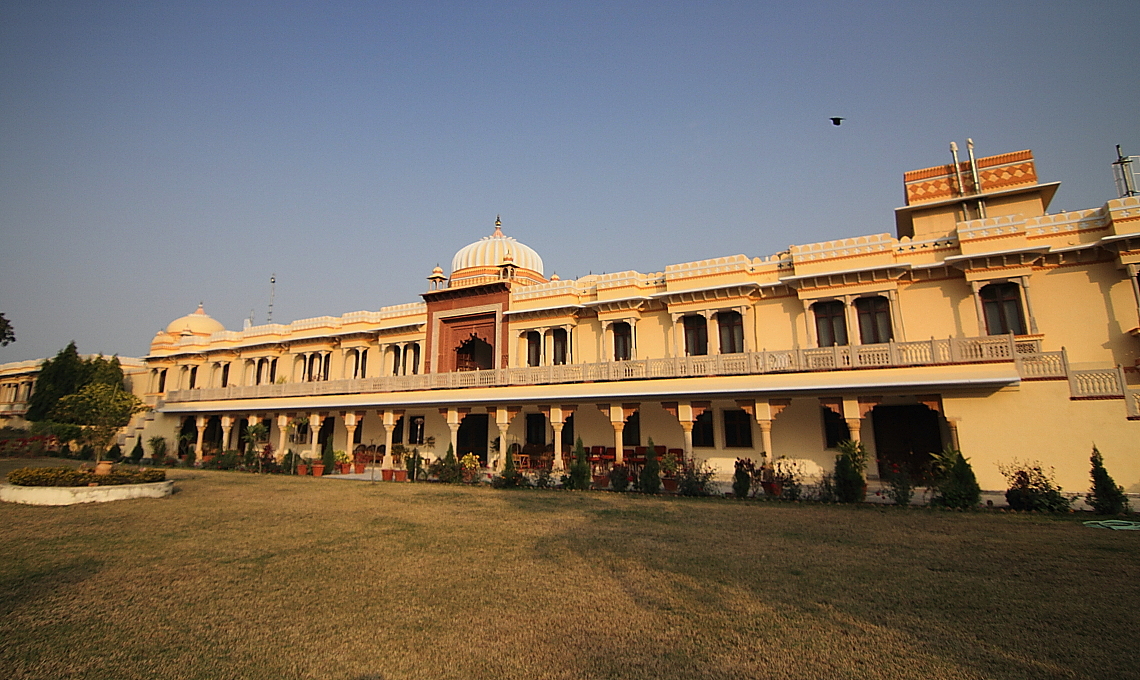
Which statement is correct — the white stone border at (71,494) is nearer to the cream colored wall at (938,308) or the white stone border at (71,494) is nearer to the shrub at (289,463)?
the shrub at (289,463)

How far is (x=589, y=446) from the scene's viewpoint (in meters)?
20.6

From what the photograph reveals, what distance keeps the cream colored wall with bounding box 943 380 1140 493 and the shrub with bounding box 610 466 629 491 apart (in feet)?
25.8

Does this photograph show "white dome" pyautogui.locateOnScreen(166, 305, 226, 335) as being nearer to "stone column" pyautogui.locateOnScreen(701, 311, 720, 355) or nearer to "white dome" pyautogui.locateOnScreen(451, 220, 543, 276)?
"white dome" pyautogui.locateOnScreen(451, 220, 543, 276)

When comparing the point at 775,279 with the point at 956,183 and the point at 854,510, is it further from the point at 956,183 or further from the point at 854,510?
the point at 854,510

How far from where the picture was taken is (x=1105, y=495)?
33.5 feet

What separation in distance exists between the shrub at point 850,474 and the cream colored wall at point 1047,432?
2.74m

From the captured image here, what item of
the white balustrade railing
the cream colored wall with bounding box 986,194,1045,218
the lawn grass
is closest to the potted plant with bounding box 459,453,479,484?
the lawn grass

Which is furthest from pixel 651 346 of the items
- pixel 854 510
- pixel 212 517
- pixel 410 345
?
pixel 212 517

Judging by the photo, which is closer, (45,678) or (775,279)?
(45,678)

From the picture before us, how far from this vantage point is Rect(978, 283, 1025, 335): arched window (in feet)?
51.8

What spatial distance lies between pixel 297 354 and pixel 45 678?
94.6ft

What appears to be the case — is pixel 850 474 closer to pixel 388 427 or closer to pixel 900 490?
pixel 900 490

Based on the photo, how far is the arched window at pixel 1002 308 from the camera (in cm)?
1578

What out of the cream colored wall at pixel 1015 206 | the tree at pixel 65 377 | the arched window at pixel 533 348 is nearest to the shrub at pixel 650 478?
the arched window at pixel 533 348
